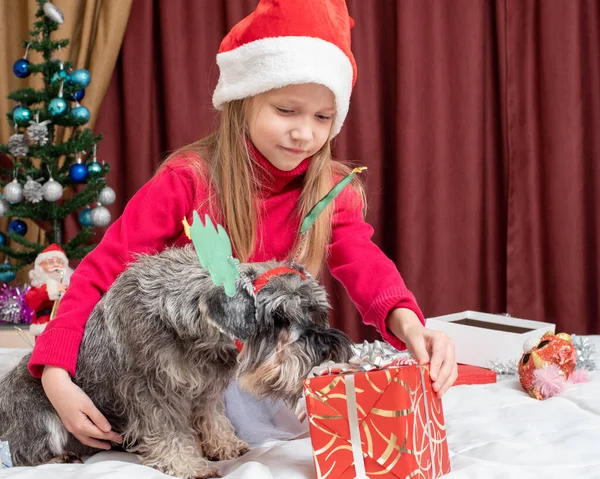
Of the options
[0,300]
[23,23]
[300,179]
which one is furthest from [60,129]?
[300,179]

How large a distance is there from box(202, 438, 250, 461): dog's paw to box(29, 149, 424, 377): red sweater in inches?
14.4

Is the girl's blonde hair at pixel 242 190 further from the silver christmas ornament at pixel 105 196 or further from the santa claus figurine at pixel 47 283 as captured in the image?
the silver christmas ornament at pixel 105 196

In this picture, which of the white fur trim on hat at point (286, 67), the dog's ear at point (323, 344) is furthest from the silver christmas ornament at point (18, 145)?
the dog's ear at point (323, 344)

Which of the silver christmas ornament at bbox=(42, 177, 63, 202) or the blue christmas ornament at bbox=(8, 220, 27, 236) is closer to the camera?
the silver christmas ornament at bbox=(42, 177, 63, 202)

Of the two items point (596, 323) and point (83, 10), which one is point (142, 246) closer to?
point (83, 10)

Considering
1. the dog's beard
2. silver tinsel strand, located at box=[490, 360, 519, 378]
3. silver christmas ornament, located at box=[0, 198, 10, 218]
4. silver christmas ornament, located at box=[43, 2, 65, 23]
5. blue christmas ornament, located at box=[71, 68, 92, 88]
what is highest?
silver christmas ornament, located at box=[43, 2, 65, 23]

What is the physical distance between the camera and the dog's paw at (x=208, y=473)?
1.32 meters

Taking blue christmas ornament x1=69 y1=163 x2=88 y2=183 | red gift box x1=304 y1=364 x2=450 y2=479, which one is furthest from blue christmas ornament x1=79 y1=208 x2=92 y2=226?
red gift box x1=304 y1=364 x2=450 y2=479

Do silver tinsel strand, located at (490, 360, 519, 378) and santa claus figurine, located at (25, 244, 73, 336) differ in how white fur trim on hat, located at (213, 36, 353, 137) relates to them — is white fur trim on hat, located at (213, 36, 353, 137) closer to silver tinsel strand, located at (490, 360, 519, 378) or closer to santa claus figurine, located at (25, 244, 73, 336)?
silver tinsel strand, located at (490, 360, 519, 378)

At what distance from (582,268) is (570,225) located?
233mm

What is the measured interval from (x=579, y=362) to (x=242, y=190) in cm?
121

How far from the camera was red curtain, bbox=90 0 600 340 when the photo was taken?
10.5 feet

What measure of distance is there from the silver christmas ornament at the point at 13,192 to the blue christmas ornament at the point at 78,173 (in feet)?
0.74

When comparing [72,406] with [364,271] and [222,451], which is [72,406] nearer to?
[222,451]
